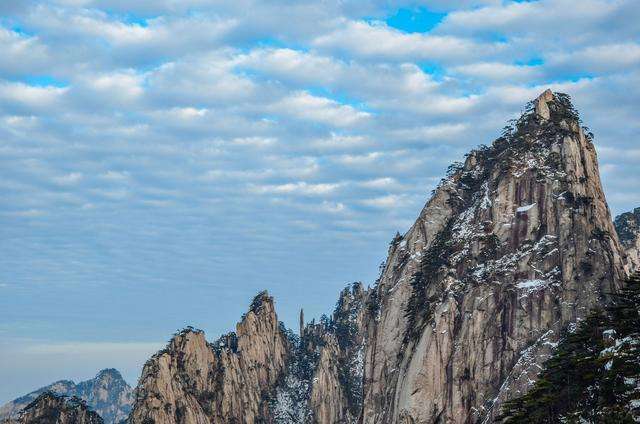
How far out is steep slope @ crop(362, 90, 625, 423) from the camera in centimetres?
17288

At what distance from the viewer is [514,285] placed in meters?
181

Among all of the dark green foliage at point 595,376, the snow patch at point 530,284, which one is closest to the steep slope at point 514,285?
the snow patch at point 530,284

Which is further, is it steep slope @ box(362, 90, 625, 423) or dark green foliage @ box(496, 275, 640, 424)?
steep slope @ box(362, 90, 625, 423)

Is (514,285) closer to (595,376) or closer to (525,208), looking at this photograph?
(525,208)

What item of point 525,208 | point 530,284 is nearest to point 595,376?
point 530,284

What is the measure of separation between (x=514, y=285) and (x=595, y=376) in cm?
6564

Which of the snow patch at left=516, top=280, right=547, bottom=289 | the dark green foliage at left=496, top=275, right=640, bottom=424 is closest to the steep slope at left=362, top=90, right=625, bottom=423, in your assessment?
the snow patch at left=516, top=280, right=547, bottom=289

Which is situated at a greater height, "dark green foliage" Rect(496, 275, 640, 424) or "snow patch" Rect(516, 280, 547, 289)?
→ "snow patch" Rect(516, 280, 547, 289)

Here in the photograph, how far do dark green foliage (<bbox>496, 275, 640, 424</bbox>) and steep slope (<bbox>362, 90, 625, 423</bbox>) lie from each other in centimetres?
3061

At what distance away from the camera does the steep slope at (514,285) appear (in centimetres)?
17288

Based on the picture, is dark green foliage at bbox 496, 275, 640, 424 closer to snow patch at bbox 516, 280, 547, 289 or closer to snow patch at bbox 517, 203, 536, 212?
snow patch at bbox 516, 280, 547, 289

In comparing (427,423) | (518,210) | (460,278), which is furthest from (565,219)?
(427,423)

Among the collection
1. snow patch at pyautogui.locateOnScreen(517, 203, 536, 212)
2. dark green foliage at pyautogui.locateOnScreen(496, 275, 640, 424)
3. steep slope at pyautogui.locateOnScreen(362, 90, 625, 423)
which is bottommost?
dark green foliage at pyautogui.locateOnScreen(496, 275, 640, 424)

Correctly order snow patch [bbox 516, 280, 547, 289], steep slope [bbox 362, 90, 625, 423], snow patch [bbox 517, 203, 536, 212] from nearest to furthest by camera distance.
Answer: steep slope [bbox 362, 90, 625, 423], snow patch [bbox 516, 280, 547, 289], snow patch [bbox 517, 203, 536, 212]
